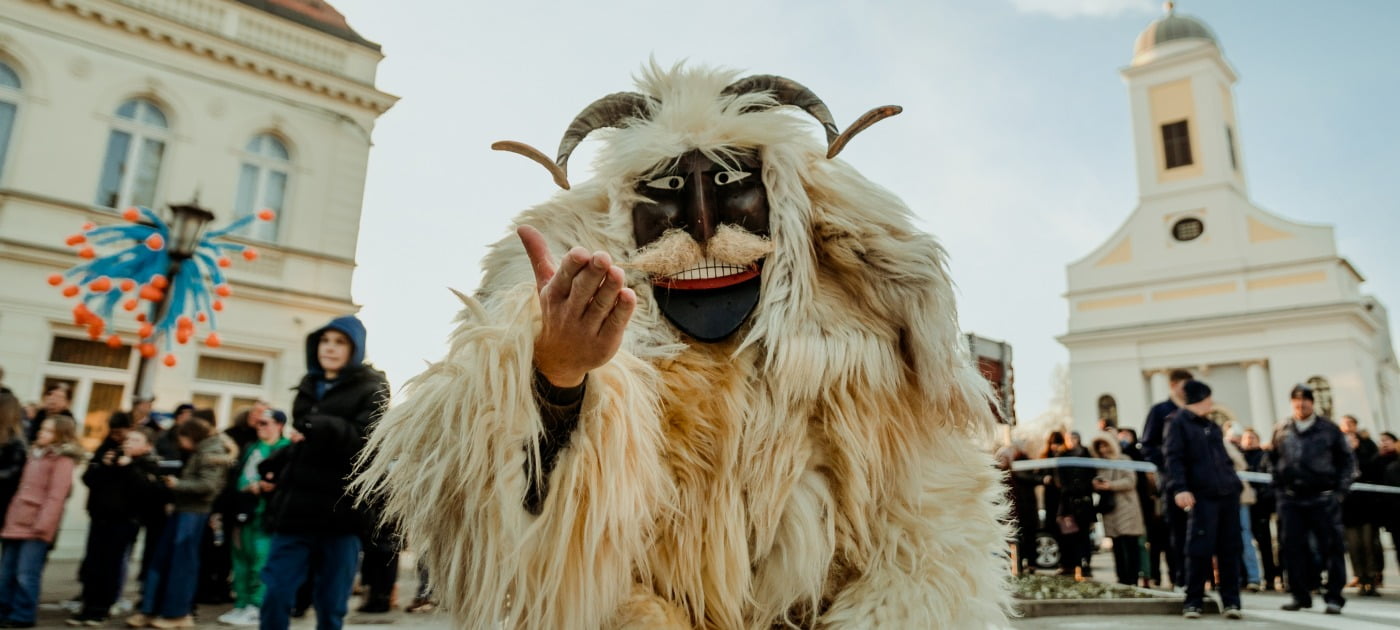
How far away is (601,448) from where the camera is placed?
138 centimetres

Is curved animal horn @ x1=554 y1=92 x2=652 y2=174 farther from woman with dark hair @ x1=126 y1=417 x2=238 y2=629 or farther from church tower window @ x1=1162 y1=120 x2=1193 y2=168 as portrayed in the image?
church tower window @ x1=1162 y1=120 x2=1193 y2=168

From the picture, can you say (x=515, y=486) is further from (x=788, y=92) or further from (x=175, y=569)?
(x=175, y=569)

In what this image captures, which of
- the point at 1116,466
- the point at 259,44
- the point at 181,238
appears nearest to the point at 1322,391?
the point at 1116,466

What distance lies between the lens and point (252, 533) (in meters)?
6.05

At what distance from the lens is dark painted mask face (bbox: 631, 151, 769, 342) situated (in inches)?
67.3

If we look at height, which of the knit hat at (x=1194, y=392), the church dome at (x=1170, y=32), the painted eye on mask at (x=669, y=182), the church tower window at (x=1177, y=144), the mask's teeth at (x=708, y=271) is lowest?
the mask's teeth at (x=708, y=271)

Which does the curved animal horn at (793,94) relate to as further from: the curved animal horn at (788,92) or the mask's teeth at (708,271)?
the mask's teeth at (708,271)

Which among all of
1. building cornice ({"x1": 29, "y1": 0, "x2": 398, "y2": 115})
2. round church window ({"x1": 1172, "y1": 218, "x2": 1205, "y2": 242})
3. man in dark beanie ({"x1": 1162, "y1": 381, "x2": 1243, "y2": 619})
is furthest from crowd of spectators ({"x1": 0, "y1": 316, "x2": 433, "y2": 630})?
round church window ({"x1": 1172, "y1": 218, "x2": 1205, "y2": 242})

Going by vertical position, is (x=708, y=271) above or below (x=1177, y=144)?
below

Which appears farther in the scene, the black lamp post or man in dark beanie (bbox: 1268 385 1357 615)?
the black lamp post

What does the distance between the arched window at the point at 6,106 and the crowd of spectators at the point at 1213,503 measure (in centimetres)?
1372

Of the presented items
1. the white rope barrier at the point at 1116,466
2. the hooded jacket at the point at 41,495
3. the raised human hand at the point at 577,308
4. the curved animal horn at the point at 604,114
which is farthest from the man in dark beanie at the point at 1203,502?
the hooded jacket at the point at 41,495

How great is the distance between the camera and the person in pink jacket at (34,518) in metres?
5.35

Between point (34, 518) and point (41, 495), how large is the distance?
0.16 meters
